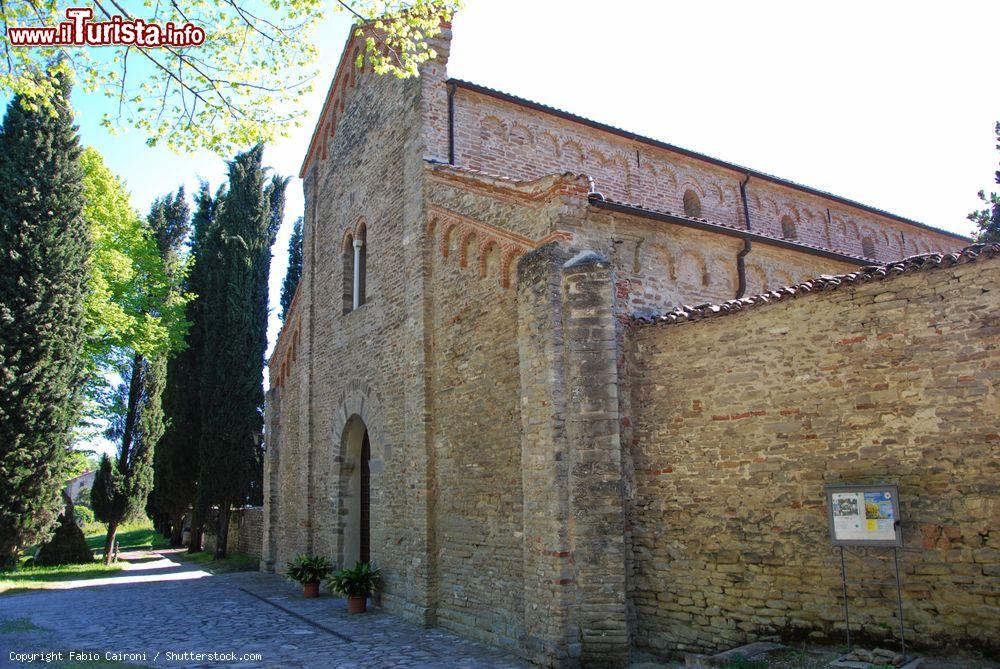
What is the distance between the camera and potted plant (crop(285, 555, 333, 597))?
13.1 metres

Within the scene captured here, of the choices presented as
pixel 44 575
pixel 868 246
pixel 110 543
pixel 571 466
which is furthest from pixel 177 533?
pixel 868 246

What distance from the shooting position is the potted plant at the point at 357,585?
11297 millimetres

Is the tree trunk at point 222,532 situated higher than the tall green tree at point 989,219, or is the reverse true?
the tall green tree at point 989,219

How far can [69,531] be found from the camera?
20500mm

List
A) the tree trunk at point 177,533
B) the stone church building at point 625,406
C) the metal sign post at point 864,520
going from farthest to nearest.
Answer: the tree trunk at point 177,533
the stone church building at point 625,406
the metal sign post at point 864,520

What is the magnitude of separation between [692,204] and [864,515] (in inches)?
380

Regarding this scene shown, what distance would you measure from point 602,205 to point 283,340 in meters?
11.6

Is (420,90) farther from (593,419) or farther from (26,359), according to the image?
(26,359)

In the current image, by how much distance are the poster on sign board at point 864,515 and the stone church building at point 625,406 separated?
24 centimetres

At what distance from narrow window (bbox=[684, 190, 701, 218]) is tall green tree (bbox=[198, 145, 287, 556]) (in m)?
16.1
